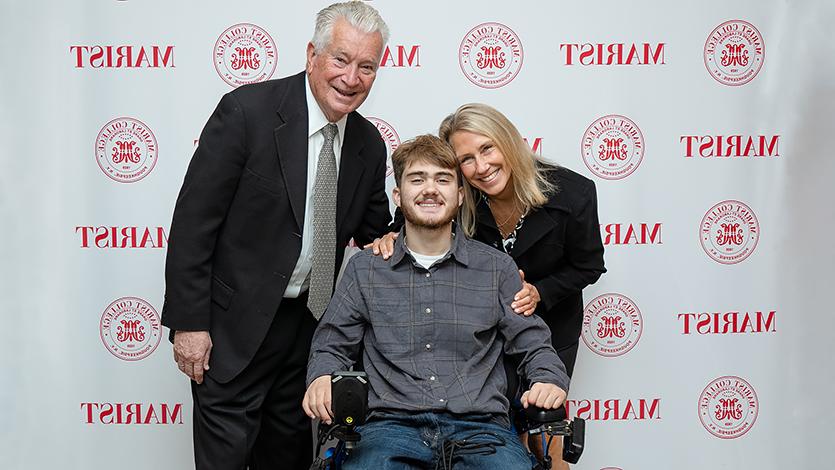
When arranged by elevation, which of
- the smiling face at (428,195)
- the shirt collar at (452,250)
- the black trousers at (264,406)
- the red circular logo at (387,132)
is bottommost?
the black trousers at (264,406)

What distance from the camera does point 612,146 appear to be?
2982 millimetres

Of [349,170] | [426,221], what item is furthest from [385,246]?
[349,170]

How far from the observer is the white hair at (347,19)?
2.17 metres

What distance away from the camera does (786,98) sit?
3012mm

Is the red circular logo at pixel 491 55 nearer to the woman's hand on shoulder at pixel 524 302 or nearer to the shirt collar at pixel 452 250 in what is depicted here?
the shirt collar at pixel 452 250

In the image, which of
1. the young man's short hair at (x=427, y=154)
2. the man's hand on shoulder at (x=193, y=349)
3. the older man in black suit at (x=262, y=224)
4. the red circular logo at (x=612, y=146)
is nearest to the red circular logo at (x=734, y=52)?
the red circular logo at (x=612, y=146)

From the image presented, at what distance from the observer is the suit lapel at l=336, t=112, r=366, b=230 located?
2373mm

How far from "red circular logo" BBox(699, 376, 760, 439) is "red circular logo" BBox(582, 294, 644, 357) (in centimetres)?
36

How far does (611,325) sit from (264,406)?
4.47 ft

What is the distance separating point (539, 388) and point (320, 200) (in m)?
0.79

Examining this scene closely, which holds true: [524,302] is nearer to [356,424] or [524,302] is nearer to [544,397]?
[544,397]

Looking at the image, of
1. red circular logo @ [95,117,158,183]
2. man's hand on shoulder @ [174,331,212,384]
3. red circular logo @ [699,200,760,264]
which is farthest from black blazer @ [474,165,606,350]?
red circular logo @ [95,117,158,183]

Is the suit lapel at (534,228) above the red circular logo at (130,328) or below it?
above

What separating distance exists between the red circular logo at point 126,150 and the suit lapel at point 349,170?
2.99 feet
